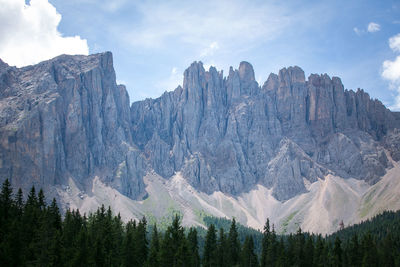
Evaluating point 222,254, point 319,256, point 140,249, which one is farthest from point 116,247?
point 319,256

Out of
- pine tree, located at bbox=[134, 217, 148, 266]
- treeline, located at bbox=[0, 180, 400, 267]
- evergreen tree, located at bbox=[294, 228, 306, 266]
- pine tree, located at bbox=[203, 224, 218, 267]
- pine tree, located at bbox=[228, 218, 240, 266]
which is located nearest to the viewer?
treeline, located at bbox=[0, 180, 400, 267]

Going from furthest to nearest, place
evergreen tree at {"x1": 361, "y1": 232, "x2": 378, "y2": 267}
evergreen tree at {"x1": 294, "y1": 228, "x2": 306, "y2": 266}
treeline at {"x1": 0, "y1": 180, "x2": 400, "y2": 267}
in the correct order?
evergreen tree at {"x1": 294, "y1": 228, "x2": 306, "y2": 266} → evergreen tree at {"x1": 361, "y1": 232, "x2": 378, "y2": 267} → treeline at {"x1": 0, "y1": 180, "x2": 400, "y2": 267}

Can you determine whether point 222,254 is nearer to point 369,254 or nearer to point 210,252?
point 210,252

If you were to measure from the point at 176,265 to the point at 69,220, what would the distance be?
83.3ft

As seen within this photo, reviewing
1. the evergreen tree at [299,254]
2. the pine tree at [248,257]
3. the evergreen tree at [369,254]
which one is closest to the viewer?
the evergreen tree at [369,254]

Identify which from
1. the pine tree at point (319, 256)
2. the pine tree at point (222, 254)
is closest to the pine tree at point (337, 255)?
the pine tree at point (319, 256)

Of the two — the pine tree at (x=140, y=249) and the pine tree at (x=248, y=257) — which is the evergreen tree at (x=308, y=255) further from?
the pine tree at (x=140, y=249)

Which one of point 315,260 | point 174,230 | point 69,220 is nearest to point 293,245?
point 315,260

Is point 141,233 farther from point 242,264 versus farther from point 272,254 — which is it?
point 272,254

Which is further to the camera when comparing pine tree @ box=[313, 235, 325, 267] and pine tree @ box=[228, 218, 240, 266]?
pine tree @ box=[228, 218, 240, 266]

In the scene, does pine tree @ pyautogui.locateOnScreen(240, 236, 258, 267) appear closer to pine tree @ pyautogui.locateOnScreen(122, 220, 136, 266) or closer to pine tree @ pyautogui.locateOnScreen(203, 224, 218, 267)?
pine tree @ pyautogui.locateOnScreen(203, 224, 218, 267)

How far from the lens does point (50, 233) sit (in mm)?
61938

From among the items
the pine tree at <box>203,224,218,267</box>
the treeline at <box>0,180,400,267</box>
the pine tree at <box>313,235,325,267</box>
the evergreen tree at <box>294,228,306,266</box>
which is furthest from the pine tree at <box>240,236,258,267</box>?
the pine tree at <box>313,235,325,267</box>

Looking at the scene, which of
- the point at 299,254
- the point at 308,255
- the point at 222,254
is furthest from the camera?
the point at 308,255
